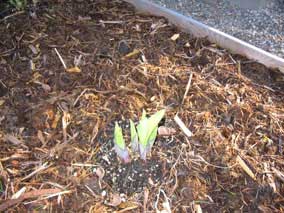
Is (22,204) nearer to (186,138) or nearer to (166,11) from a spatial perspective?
(186,138)

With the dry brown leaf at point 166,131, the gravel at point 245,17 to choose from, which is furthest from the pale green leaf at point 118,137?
the gravel at point 245,17

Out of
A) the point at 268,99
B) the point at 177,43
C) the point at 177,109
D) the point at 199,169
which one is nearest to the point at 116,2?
the point at 177,43

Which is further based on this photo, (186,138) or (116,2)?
(116,2)

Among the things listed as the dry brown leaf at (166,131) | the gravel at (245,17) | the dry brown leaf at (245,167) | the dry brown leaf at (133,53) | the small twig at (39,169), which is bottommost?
→ the small twig at (39,169)

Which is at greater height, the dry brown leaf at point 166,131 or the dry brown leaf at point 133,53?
the dry brown leaf at point 133,53

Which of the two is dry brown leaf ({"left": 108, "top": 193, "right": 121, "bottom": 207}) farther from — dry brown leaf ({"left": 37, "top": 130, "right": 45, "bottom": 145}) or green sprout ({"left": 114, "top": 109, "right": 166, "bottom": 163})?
dry brown leaf ({"left": 37, "top": 130, "right": 45, "bottom": 145})

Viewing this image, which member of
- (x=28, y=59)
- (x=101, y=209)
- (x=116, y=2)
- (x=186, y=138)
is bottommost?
(x=101, y=209)

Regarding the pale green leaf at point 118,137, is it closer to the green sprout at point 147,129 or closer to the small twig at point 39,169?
the green sprout at point 147,129
